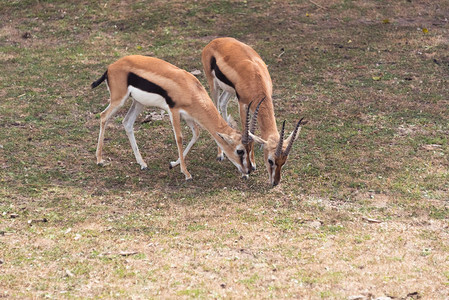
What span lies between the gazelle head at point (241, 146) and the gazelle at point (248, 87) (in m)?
0.05

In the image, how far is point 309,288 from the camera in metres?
5.54

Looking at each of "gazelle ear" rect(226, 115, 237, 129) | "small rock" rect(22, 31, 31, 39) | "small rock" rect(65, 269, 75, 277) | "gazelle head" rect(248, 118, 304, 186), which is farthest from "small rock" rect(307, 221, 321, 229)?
"small rock" rect(22, 31, 31, 39)

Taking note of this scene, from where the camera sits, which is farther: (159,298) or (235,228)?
(235,228)

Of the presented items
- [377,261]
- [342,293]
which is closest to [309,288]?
[342,293]

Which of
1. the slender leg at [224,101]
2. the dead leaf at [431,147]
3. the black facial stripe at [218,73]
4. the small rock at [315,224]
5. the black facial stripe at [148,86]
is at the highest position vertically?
the black facial stripe at [148,86]

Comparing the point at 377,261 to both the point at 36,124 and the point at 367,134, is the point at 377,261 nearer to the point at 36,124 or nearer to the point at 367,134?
the point at 367,134

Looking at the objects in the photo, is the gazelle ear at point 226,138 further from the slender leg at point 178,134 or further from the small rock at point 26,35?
the small rock at point 26,35

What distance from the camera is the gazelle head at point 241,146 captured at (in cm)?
784

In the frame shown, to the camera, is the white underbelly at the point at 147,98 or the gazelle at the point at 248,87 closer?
the gazelle at the point at 248,87

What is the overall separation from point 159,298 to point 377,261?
2.33m

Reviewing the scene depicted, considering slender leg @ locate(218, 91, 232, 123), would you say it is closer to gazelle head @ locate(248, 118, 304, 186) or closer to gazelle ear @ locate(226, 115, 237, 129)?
gazelle ear @ locate(226, 115, 237, 129)

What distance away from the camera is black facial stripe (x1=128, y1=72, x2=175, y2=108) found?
8.10 m

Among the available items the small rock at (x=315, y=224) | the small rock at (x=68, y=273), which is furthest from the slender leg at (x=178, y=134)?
the small rock at (x=68, y=273)

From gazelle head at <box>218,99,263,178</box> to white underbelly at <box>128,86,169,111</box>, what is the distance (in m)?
0.96
